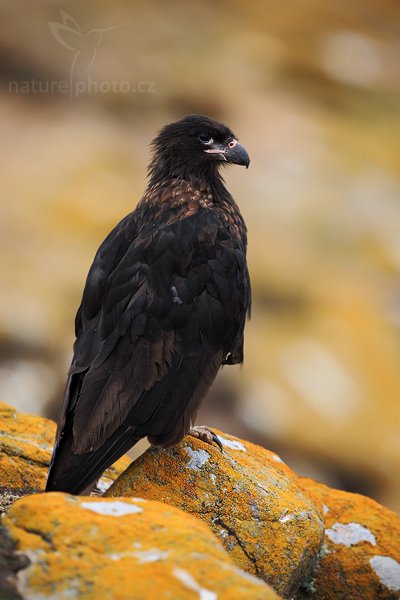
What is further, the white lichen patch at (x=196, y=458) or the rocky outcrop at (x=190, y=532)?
the white lichen patch at (x=196, y=458)

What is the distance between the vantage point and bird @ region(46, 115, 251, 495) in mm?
4551

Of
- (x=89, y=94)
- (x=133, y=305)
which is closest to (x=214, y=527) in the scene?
(x=133, y=305)

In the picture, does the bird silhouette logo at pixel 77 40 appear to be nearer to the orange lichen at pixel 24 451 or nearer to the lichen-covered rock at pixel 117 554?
the orange lichen at pixel 24 451

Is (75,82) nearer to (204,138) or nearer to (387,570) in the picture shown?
(204,138)

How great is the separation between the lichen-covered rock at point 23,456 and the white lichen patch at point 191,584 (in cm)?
194

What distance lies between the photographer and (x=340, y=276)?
1617cm

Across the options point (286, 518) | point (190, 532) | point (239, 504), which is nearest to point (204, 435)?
point (239, 504)

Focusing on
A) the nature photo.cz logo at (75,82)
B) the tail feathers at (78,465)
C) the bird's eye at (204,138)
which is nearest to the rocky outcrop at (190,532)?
the tail feathers at (78,465)

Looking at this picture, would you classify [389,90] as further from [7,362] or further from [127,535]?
[127,535]

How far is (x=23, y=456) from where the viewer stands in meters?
5.20

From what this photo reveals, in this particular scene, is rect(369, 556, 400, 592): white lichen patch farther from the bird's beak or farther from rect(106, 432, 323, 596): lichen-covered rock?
the bird's beak

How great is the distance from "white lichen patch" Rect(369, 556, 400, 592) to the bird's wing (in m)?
1.42

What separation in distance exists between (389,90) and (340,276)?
248 inches

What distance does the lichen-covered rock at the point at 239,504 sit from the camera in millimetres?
4488
